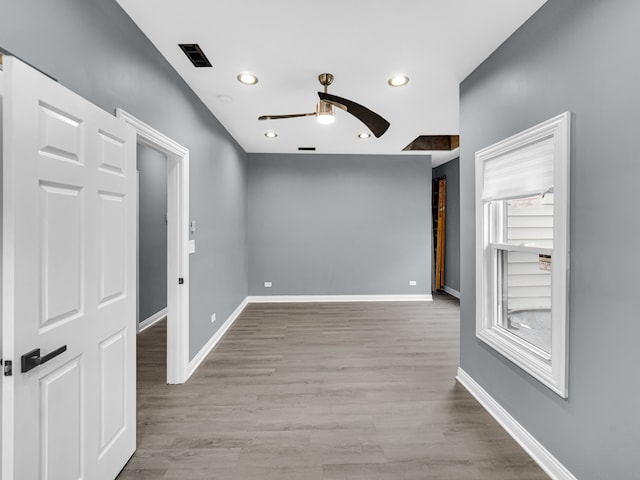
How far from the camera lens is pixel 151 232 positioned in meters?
4.85

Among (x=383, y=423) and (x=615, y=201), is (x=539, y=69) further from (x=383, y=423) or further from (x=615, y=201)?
(x=383, y=423)

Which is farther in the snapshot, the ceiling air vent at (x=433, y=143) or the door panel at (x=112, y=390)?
the ceiling air vent at (x=433, y=143)

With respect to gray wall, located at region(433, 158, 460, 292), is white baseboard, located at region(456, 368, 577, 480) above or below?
below

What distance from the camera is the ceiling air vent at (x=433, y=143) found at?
5.59 m

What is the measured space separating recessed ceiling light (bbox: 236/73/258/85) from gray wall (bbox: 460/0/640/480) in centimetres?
203

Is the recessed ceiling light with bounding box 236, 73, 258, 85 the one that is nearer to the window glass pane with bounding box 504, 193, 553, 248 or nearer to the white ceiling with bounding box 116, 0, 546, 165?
the white ceiling with bounding box 116, 0, 546, 165

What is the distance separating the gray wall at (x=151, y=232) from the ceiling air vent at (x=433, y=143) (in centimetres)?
409

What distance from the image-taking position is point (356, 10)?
1.97 m

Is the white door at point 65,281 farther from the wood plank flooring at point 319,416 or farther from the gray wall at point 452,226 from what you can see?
the gray wall at point 452,226

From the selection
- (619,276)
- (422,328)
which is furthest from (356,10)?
(422,328)

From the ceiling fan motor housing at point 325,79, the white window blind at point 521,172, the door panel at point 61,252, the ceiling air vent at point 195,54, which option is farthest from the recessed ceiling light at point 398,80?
the door panel at point 61,252

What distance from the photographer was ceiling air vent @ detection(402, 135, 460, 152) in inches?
220

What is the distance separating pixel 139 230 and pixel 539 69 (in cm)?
472

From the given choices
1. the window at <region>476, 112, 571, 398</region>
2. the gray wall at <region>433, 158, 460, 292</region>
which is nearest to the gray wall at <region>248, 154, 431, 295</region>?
the gray wall at <region>433, 158, 460, 292</region>
